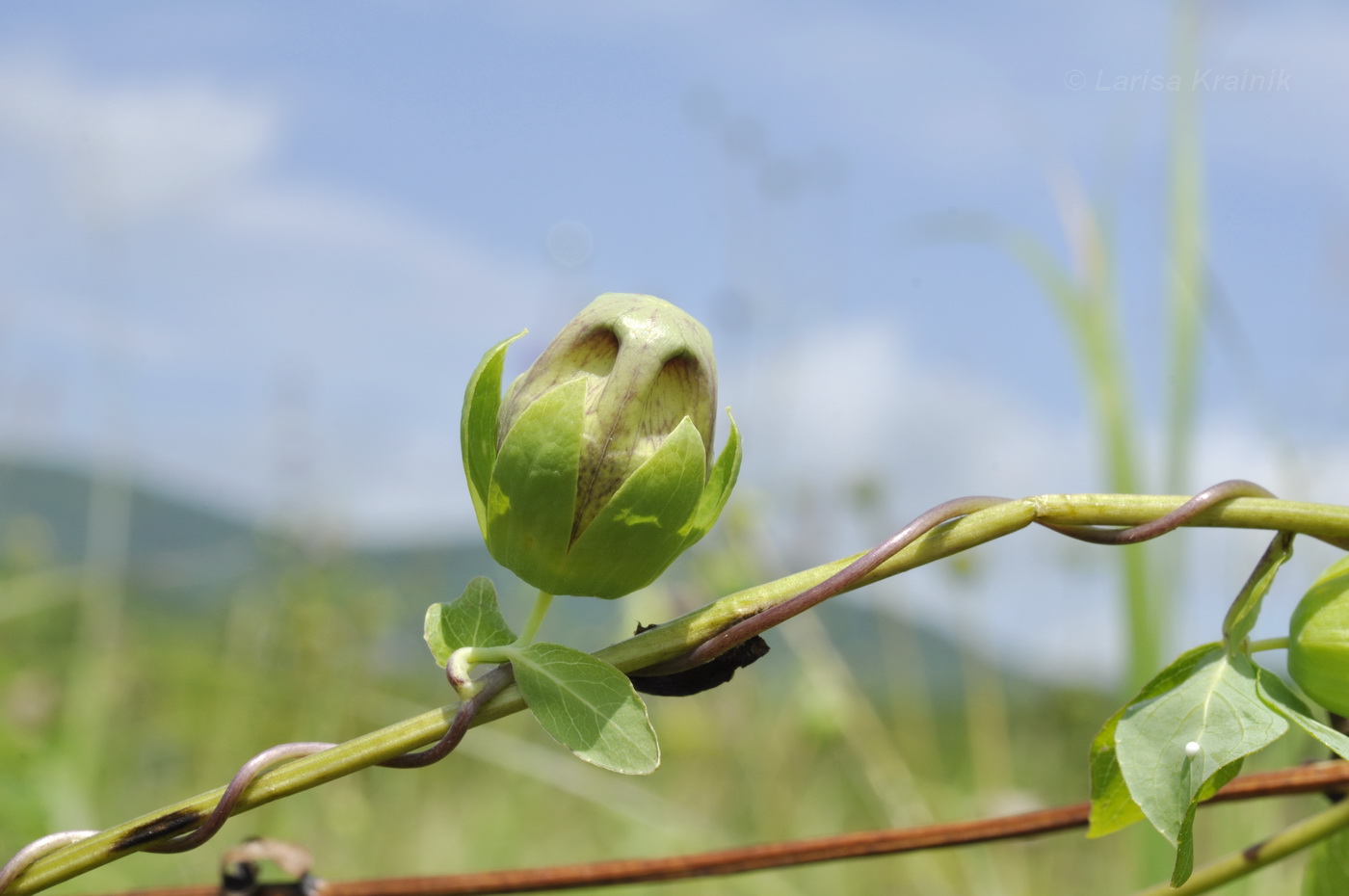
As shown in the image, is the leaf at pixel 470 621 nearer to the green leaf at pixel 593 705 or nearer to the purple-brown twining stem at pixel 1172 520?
the green leaf at pixel 593 705

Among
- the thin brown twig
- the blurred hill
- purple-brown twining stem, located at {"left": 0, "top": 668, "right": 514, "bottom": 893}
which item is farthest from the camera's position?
the blurred hill

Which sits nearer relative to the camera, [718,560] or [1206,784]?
[1206,784]

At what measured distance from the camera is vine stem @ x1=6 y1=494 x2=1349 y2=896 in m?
0.39

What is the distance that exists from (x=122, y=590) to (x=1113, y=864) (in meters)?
2.26

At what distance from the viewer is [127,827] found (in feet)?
1.30

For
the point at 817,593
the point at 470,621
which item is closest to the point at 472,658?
the point at 470,621

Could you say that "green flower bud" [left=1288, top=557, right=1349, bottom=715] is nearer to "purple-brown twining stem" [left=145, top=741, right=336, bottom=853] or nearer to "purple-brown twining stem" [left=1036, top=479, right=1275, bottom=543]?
"purple-brown twining stem" [left=1036, top=479, right=1275, bottom=543]

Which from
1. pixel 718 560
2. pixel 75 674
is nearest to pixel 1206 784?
pixel 718 560

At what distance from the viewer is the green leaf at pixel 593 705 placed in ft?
1.30

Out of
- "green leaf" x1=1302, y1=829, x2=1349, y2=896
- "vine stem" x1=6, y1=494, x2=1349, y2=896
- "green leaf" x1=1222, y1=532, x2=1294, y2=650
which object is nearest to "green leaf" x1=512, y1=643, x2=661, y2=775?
"vine stem" x1=6, y1=494, x2=1349, y2=896

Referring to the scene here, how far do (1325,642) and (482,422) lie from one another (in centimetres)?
34

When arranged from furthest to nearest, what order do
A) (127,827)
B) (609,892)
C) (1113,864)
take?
(1113,864)
(609,892)
(127,827)

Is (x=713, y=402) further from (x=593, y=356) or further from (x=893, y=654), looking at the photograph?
(x=893, y=654)

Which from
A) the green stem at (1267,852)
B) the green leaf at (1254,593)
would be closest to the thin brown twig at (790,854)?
the green stem at (1267,852)
